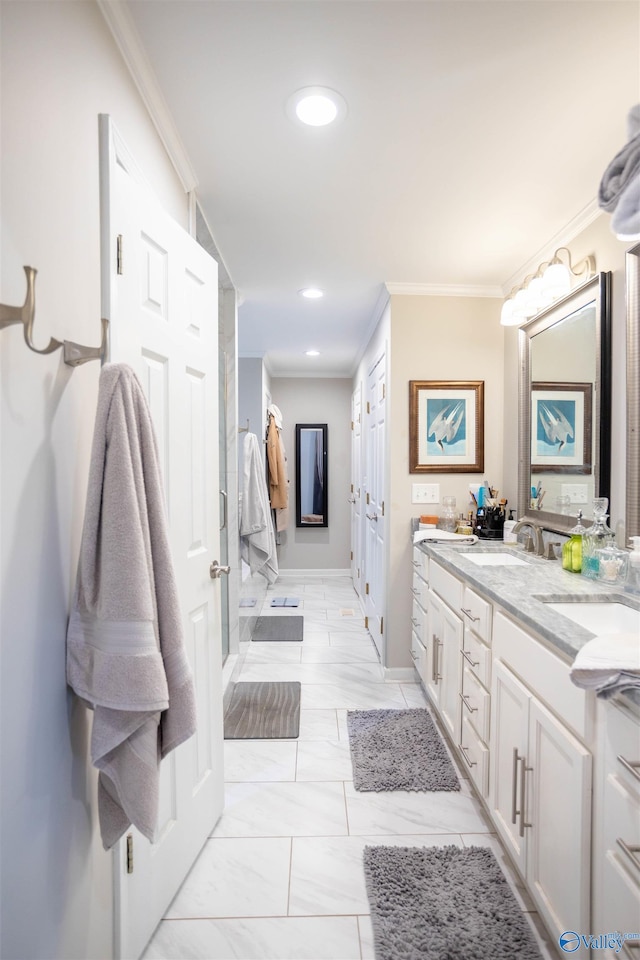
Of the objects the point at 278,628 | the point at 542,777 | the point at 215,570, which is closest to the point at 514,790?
the point at 542,777

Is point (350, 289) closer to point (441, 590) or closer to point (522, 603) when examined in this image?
point (441, 590)

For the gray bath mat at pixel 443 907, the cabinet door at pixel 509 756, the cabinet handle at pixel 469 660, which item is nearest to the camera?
the gray bath mat at pixel 443 907

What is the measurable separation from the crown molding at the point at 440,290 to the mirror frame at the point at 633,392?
4.15 ft

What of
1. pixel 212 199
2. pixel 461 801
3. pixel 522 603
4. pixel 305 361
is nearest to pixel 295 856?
pixel 461 801

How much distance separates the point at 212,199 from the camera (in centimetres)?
209

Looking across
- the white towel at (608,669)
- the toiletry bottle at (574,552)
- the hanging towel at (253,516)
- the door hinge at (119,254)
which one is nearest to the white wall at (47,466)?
the door hinge at (119,254)

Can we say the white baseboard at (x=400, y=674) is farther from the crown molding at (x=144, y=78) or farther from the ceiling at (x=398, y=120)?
the crown molding at (x=144, y=78)

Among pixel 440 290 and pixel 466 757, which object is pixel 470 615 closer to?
pixel 466 757

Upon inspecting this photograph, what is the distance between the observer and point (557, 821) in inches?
49.1

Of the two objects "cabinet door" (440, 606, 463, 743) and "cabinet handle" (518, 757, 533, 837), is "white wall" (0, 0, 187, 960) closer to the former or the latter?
"cabinet handle" (518, 757, 533, 837)

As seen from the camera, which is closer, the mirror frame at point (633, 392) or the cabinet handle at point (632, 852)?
the cabinet handle at point (632, 852)

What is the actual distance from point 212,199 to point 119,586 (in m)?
1.77

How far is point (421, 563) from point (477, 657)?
3.17 feet

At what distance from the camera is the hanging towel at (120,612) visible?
99 cm
